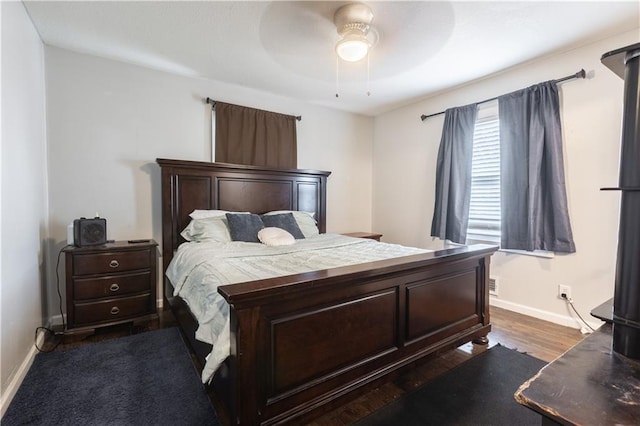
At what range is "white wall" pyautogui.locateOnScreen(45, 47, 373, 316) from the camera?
262 centimetres

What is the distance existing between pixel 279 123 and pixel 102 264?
7.90 ft

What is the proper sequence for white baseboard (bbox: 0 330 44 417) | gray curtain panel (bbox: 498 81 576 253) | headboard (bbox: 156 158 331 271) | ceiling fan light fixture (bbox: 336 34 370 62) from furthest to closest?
headboard (bbox: 156 158 331 271) < gray curtain panel (bbox: 498 81 576 253) < ceiling fan light fixture (bbox: 336 34 370 62) < white baseboard (bbox: 0 330 44 417)

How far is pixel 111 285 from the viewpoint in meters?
2.43

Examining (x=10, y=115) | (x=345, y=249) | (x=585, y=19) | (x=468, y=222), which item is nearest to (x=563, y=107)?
(x=585, y=19)

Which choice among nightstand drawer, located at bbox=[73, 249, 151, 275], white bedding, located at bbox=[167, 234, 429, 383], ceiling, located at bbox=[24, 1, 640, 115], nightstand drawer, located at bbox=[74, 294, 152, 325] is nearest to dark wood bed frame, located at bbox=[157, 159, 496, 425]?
white bedding, located at bbox=[167, 234, 429, 383]

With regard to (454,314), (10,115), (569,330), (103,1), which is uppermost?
(103,1)

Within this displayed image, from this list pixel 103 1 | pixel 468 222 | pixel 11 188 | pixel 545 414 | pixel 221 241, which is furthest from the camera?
pixel 468 222

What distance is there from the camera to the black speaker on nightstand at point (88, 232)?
2395 millimetres

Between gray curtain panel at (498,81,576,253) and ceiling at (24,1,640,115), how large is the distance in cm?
44

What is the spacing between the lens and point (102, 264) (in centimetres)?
239

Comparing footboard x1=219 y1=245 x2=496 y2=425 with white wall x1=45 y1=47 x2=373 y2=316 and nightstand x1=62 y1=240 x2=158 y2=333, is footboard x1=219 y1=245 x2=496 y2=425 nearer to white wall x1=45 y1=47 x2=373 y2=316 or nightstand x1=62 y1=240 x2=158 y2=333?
nightstand x1=62 y1=240 x2=158 y2=333

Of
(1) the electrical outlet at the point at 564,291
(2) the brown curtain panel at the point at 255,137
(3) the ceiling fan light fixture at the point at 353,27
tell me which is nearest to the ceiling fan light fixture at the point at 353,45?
(3) the ceiling fan light fixture at the point at 353,27

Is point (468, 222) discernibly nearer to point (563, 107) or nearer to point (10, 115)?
point (563, 107)

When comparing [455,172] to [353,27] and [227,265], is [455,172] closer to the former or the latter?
[353,27]
